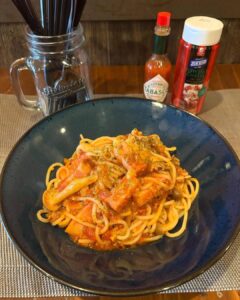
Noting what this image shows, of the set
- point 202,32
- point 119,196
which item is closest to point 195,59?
point 202,32

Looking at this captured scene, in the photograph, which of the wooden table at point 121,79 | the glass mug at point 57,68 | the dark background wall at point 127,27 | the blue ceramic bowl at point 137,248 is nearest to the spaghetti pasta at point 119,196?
the blue ceramic bowl at point 137,248

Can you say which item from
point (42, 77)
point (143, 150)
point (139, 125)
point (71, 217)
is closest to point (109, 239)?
point (71, 217)

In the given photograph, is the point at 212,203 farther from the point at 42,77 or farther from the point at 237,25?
the point at 237,25

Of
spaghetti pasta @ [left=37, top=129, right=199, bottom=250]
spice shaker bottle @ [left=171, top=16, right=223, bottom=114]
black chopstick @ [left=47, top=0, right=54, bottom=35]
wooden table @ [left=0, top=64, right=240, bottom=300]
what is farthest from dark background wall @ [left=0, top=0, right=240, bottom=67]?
spaghetti pasta @ [left=37, top=129, right=199, bottom=250]

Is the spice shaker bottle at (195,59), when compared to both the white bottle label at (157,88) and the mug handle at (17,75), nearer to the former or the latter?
the white bottle label at (157,88)

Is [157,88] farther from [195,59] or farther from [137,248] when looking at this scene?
[137,248]
